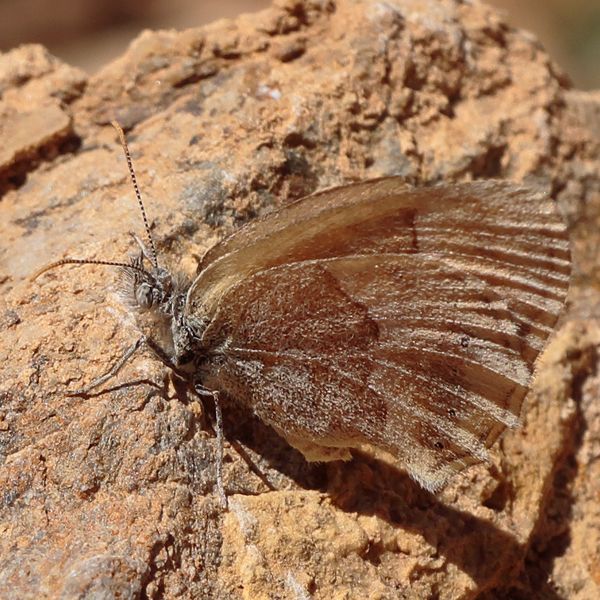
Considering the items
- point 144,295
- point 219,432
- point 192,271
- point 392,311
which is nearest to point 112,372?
point 144,295

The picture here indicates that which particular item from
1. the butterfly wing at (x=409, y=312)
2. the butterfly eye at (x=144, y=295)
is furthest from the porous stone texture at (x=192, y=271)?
the butterfly wing at (x=409, y=312)

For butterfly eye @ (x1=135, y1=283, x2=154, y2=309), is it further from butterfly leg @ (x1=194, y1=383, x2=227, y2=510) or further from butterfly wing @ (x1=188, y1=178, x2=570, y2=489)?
butterfly leg @ (x1=194, y1=383, x2=227, y2=510)

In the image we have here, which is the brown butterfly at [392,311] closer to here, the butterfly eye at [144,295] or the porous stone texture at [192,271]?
the butterfly eye at [144,295]

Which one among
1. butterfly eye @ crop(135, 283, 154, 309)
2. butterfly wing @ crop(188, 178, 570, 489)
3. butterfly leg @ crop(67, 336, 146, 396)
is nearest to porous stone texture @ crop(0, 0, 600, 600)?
butterfly leg @ crop(67, 336, 146, 396)

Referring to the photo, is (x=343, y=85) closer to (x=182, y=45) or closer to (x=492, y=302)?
(x=182, y=45)

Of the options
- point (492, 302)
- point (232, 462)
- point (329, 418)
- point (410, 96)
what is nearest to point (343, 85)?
point (410, 96)

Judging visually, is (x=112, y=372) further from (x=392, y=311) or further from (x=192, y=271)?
(x=392, y=311)
